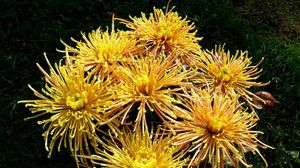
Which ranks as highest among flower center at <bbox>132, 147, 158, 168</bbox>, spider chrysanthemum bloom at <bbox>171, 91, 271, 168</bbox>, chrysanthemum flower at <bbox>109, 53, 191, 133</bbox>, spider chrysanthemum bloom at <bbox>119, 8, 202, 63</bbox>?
spider chrysanthemum bloom at <bbox>119, 8, 202, 63</bbox>

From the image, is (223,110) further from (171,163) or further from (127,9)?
(127,9)

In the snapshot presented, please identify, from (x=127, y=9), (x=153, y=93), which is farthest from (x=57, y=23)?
(x=153, y=93)

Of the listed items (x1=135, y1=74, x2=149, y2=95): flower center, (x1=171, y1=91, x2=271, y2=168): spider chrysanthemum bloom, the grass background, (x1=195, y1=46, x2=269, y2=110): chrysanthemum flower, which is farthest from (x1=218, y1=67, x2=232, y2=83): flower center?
the grass background

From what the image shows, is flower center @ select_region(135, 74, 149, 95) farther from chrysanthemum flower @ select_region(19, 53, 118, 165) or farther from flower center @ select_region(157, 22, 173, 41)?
flower center @ select_region(157, 22, 173, 41)

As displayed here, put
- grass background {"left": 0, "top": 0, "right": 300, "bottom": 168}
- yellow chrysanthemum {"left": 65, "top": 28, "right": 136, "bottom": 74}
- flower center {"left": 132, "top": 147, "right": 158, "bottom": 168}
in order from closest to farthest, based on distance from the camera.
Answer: flower center {"left": 132, "top": 147, "right": 158, "bottom": 168}
yellow chrysanthemum {"left": 65, "top": 28, "right": 136, "bottom": 74}
grass background {"left": 0, "top": 0, "right": 300, "bottom": 168}

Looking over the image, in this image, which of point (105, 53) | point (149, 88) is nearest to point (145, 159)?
point (149, 88)

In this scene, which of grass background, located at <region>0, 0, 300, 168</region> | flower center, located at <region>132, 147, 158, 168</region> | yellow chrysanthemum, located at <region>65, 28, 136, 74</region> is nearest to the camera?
flower center, located at <region>132, 147, 158, 168</region>

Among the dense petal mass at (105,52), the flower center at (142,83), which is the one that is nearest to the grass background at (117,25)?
the dense petal mass at (105,52)
